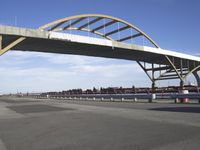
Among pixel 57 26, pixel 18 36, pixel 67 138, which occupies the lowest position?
pixel 67 138

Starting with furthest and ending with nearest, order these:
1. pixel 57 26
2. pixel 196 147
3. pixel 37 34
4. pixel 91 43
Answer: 1. pixel 57 26
2. pixel 91 43
3. pixel 37 34
4. pixel 196 147

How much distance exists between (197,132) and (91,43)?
128ft

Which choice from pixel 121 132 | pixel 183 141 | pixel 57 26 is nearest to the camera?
pixel 183 141

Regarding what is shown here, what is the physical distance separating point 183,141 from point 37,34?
34.9 metres

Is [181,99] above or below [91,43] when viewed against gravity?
below

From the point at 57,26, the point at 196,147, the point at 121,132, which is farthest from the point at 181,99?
the point at 57,26

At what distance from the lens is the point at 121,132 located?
29.6 ft

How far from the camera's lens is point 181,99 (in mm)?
27344

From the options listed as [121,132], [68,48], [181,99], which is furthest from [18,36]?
[121,132]

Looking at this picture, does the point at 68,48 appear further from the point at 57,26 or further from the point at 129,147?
the point at 129,147

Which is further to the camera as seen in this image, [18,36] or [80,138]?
[18,36]

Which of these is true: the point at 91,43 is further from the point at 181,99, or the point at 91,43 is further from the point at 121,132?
the point at 121,132

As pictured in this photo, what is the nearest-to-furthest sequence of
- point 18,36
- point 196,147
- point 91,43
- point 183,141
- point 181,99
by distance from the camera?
point 196,147 → point 183,141 → point 181,99 → point 18,36 → point 91,43

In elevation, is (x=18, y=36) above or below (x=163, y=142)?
above
